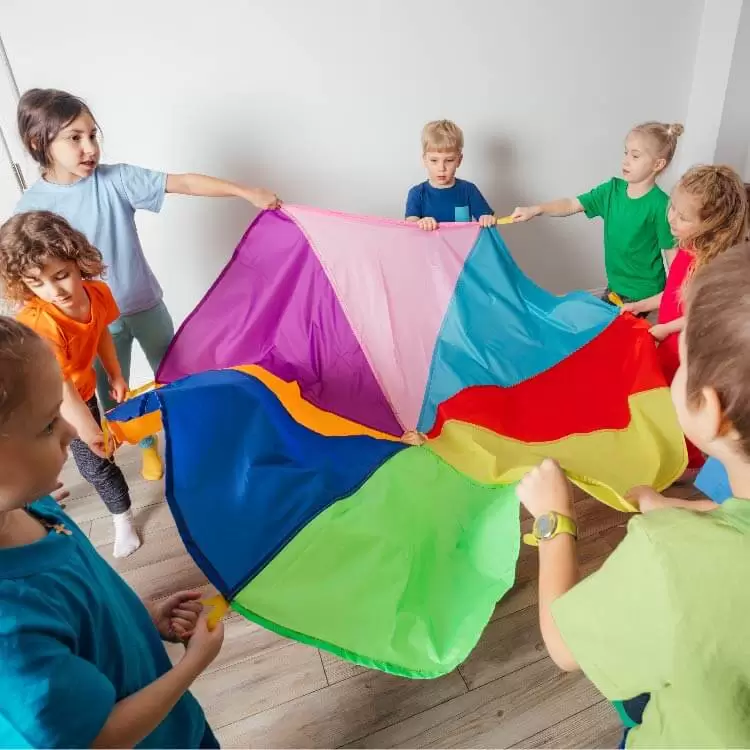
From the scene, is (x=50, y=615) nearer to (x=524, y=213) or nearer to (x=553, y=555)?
(x=553, y=555)

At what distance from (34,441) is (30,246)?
0.93 m

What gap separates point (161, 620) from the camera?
0.92 metres

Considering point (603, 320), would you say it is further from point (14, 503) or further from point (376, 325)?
point (14, 503)

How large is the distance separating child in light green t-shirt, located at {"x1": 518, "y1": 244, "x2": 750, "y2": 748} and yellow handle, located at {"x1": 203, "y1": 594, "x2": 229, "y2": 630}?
47cm

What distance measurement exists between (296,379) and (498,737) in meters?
0.98

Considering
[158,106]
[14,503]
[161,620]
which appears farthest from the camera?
[158,106]

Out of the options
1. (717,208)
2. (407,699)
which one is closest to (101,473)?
(407,699)

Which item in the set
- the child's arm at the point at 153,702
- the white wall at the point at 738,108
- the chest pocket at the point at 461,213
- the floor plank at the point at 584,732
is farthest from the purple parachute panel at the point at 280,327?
the white wall at the point at 738,108

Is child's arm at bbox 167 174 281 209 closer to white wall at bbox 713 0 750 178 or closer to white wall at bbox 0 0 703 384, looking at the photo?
white wall at bbox 0 0 703 384

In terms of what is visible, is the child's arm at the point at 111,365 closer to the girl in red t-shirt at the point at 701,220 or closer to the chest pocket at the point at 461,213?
the chest pocket at the point at 461,213

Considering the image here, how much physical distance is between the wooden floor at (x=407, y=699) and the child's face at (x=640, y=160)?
1429 millimetres

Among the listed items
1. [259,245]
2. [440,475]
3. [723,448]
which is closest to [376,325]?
[259,245]

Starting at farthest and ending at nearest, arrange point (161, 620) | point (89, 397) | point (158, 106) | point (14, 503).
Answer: point (158, 106) < point (89, 397) < point (161, 620) < point (14, 503)

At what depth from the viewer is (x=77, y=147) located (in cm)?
162
